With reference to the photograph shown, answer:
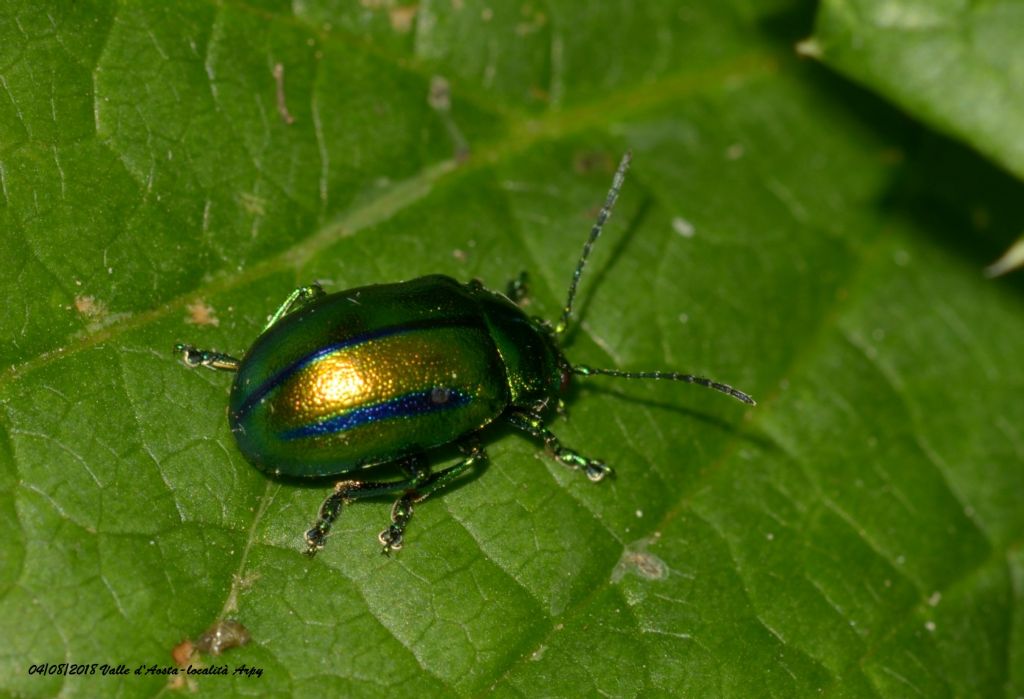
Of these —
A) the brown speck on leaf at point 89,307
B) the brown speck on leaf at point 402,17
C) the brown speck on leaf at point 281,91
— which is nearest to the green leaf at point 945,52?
the brown speck on leaf at point 402,17

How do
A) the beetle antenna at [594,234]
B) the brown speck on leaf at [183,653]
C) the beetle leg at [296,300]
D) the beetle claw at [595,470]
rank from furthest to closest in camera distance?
the beetle antenna at [594,234] → the beetle claw at [595,470] → the beetle leg at [296,300] → the brown speck on leaf at [183,653]

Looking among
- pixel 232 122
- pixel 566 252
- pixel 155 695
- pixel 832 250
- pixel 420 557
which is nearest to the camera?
pixel 155 695

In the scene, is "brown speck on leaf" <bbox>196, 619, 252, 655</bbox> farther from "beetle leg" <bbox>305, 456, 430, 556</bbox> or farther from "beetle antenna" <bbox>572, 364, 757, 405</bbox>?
"beetle antenna" <bbox>572, 364, 757, 405</bbox>

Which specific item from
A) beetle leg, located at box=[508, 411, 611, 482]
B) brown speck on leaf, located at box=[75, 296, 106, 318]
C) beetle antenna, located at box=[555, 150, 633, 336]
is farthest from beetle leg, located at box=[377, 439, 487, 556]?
brown speck on leaf, located at box=[75, 296, 106, 318]

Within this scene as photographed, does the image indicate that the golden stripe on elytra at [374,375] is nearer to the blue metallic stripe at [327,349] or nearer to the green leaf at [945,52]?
the blue metallic stripe at [327,349]

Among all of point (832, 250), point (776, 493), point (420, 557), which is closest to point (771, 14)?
point (832, 250)

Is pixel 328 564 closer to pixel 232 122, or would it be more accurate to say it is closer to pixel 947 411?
pixel 232 122

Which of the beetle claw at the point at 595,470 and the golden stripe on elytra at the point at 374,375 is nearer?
the golden stripe on elytra at the point at 374,375
